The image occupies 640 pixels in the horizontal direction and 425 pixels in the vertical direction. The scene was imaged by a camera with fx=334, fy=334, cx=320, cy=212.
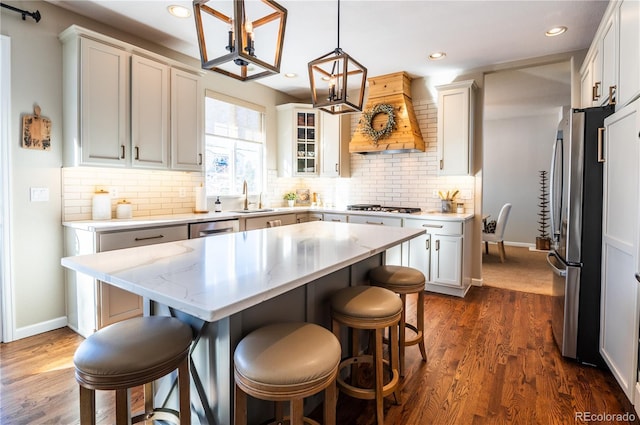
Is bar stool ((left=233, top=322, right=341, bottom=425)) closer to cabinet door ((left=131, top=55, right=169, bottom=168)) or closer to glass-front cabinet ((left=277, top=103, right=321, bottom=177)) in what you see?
cabinet door ((left=131, top=55, right=169, bottom=168))

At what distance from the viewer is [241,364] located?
1148mm

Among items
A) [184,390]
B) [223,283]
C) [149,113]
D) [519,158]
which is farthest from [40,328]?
[519,158]

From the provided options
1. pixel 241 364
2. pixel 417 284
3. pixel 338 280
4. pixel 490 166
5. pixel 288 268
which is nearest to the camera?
pixel 241 364

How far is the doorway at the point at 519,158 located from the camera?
5211mm

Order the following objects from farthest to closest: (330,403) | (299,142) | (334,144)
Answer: (299,142)
(334,144)
(330,403)

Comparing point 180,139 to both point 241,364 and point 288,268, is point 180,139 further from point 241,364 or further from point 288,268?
point 241,364

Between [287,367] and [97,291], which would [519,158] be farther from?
[97,291]

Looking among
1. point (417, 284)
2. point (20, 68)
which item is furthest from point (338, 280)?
point (20, 68)

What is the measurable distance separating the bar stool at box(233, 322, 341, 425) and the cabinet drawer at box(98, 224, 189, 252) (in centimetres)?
195

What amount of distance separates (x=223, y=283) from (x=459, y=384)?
1763 mm

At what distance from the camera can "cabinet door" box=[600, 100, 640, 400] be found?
1704 mm

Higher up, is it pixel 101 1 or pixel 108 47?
pixel 101 1

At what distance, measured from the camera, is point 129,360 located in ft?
3.77

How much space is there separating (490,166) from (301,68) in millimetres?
5147
